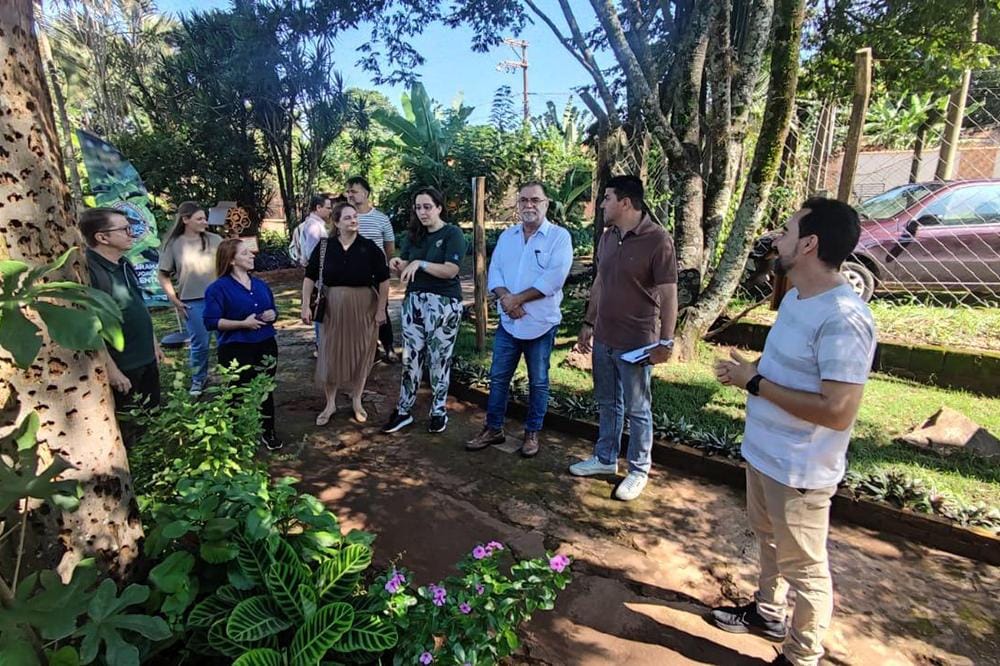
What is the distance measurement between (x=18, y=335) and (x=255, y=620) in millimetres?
1110

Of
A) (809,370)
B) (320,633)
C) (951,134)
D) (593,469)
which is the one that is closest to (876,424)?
(593,469)

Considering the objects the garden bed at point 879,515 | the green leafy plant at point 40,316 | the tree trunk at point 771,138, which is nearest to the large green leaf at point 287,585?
the green leafy plant at point 40,316

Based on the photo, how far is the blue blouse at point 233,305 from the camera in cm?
353

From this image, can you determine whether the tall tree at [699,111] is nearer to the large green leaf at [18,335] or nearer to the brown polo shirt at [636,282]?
the brown polo shirt at [636,282]

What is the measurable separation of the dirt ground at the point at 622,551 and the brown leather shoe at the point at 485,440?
0.08m

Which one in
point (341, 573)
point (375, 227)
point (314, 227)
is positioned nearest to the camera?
point (341, 573)

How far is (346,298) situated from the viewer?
13.5 feet

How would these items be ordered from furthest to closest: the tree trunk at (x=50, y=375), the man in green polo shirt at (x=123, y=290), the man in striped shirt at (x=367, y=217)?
1. the man in striped shirt at (x=367, y=217)
2. the man in green polo shirt at (x=123, y=290)
3. the tree trunk at (x=50, y=375)

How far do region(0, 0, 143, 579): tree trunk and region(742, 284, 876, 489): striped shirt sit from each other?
85.0 inches

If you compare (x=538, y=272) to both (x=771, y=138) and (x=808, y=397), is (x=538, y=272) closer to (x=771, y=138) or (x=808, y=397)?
(x=808, y=397)

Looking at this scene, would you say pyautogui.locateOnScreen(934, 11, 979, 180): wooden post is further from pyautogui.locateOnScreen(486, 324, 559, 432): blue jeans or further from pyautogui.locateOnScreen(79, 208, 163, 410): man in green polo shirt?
pyautogui.locateOnScreen(79, 208, 163, 410): man in green polo shirt

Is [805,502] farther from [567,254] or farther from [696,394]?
[696,394]

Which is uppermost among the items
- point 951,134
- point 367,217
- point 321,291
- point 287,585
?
point 951,134

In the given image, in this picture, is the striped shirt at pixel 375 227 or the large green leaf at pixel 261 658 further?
the striped shirt at pixel 375 227
